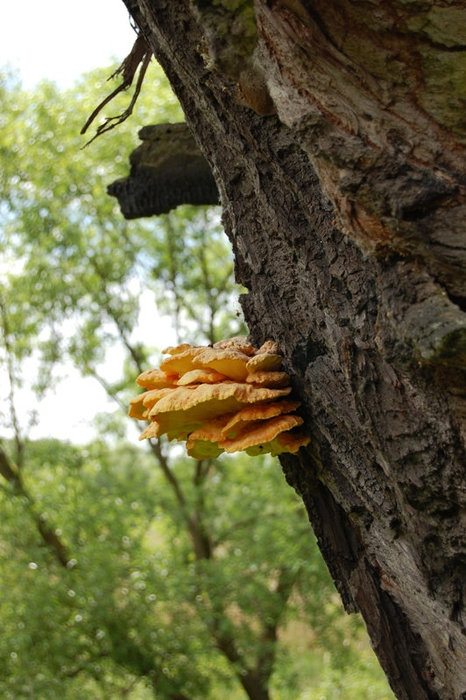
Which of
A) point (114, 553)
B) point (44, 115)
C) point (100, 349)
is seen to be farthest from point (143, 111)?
point (114, 553)

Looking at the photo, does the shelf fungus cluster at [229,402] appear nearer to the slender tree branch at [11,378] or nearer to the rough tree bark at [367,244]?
the rough tree bark at [367,244]

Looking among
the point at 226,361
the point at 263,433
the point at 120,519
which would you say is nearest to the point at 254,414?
the point at 263,433

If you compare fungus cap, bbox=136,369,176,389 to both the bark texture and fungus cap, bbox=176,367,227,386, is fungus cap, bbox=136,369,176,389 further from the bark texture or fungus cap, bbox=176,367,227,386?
the bark texture

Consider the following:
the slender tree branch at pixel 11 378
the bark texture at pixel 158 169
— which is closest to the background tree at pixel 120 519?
the slender tree branch at pixel 11 378

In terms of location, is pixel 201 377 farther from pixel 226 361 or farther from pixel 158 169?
pixel 158 169

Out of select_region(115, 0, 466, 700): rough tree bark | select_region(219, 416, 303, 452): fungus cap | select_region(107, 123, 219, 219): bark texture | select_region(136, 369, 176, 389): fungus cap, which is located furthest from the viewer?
select_region(107, 123, 219, 219): bark texture

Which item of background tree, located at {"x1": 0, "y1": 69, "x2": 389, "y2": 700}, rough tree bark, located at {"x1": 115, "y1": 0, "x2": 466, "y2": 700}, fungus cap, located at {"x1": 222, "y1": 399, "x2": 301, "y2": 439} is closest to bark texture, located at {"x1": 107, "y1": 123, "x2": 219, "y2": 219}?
rough tree bark, located at {"x1": 115, "y1": 0, "x2": 466, "y2": 700}

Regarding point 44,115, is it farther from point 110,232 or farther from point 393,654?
point 393,654
